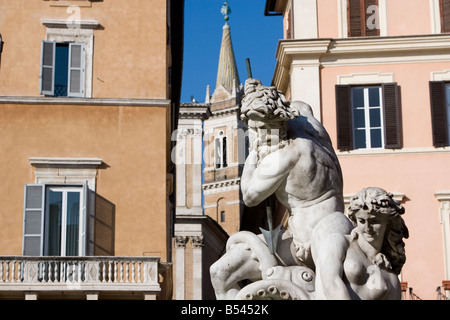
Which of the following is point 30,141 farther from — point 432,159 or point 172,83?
point 172,83

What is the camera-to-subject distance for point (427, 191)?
1101 inches

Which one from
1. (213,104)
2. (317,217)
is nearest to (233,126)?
(213,104)

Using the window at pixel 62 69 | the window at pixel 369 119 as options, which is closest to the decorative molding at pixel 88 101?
the window at pixel 62 69

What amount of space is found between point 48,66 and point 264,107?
21924mm

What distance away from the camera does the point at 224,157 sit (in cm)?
11744

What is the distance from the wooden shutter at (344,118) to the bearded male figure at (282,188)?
21176 mm

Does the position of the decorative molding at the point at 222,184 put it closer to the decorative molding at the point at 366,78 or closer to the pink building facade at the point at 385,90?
the pink building facade at the point at 385,90

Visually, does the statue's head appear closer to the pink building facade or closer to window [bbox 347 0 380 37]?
the pink building facade

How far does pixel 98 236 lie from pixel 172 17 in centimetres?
1101

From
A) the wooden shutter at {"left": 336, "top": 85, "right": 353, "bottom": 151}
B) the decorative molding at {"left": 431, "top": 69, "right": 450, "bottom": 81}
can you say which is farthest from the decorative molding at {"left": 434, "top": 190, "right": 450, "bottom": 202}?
the decorative molding at {"left": 431, "top": 69, "right": 450, "bottom": 81}

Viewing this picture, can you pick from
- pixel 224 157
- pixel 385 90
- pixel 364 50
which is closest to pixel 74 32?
pixel 364 50

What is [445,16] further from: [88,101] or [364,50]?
[88,101]

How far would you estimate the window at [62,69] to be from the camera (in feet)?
93.4

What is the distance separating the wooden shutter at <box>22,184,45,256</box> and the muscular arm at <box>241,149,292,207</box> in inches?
780
